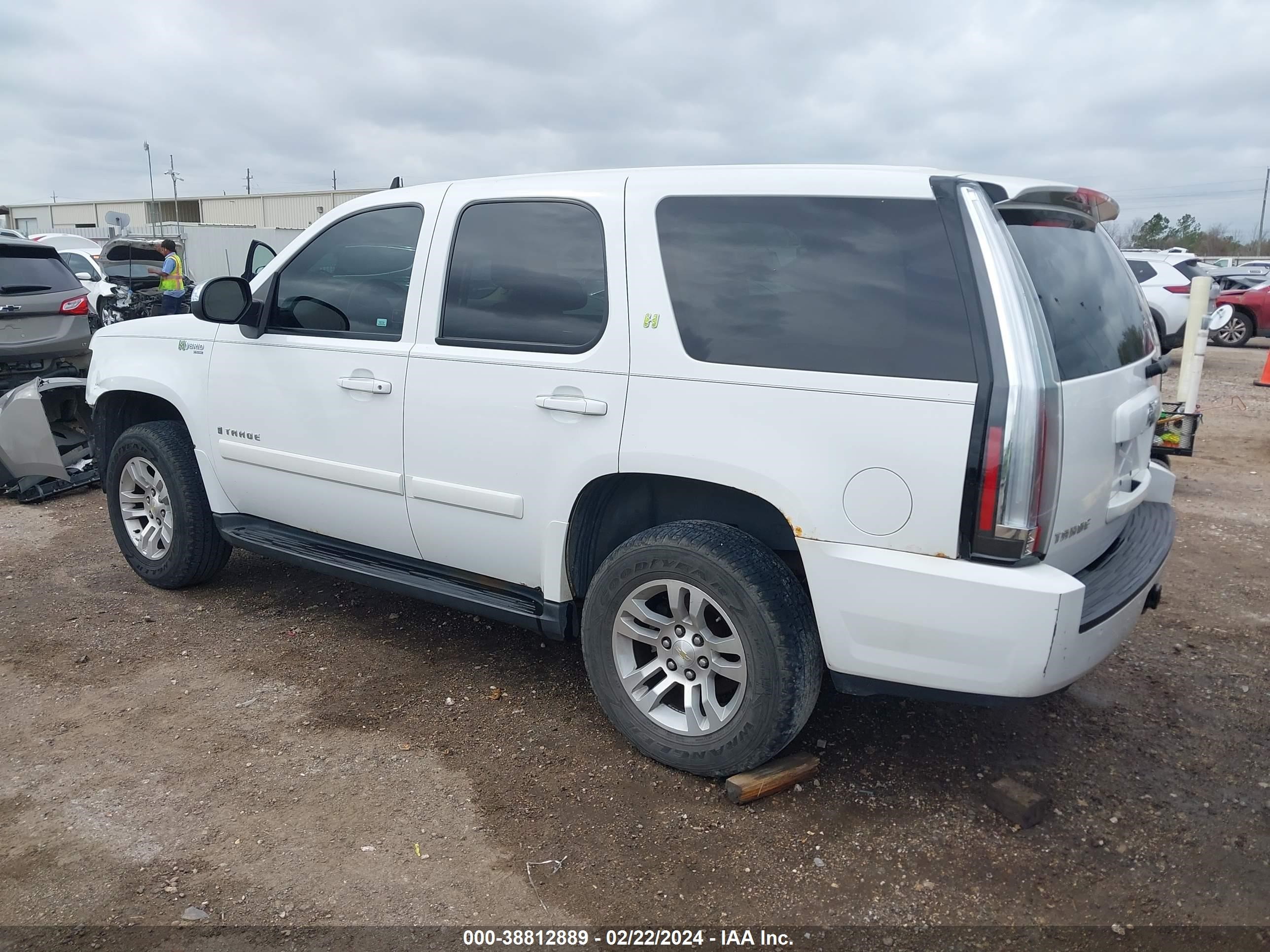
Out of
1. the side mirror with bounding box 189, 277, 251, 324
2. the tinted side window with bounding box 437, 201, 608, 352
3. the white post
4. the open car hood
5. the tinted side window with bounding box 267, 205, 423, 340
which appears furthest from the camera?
the open car hood

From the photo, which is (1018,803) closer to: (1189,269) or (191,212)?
(1189,269)

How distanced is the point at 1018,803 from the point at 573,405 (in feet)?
6.37

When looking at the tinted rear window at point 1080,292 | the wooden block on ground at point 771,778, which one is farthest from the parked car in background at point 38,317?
the tinted rear window at point 1080,292

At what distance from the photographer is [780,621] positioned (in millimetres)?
2936

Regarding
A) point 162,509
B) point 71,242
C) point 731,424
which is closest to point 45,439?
point 162,509

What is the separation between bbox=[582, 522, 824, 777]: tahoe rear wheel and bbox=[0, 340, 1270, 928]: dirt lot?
21 cm

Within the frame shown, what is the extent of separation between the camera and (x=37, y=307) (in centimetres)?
798

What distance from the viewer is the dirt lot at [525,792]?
8.84ft

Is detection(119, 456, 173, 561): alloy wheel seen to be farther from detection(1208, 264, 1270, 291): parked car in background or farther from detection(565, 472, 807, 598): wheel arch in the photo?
detection(1208, 264, 1270, 291): parked car in background

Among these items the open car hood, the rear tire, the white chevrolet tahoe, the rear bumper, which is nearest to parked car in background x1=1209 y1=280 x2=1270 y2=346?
the rear tire

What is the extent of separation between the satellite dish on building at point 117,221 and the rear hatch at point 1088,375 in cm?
3409

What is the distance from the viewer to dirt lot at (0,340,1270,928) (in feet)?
8.84

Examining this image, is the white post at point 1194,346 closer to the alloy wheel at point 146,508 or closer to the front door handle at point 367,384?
the front door handle at point 367,384

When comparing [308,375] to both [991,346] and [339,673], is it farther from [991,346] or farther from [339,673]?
[991,346]
